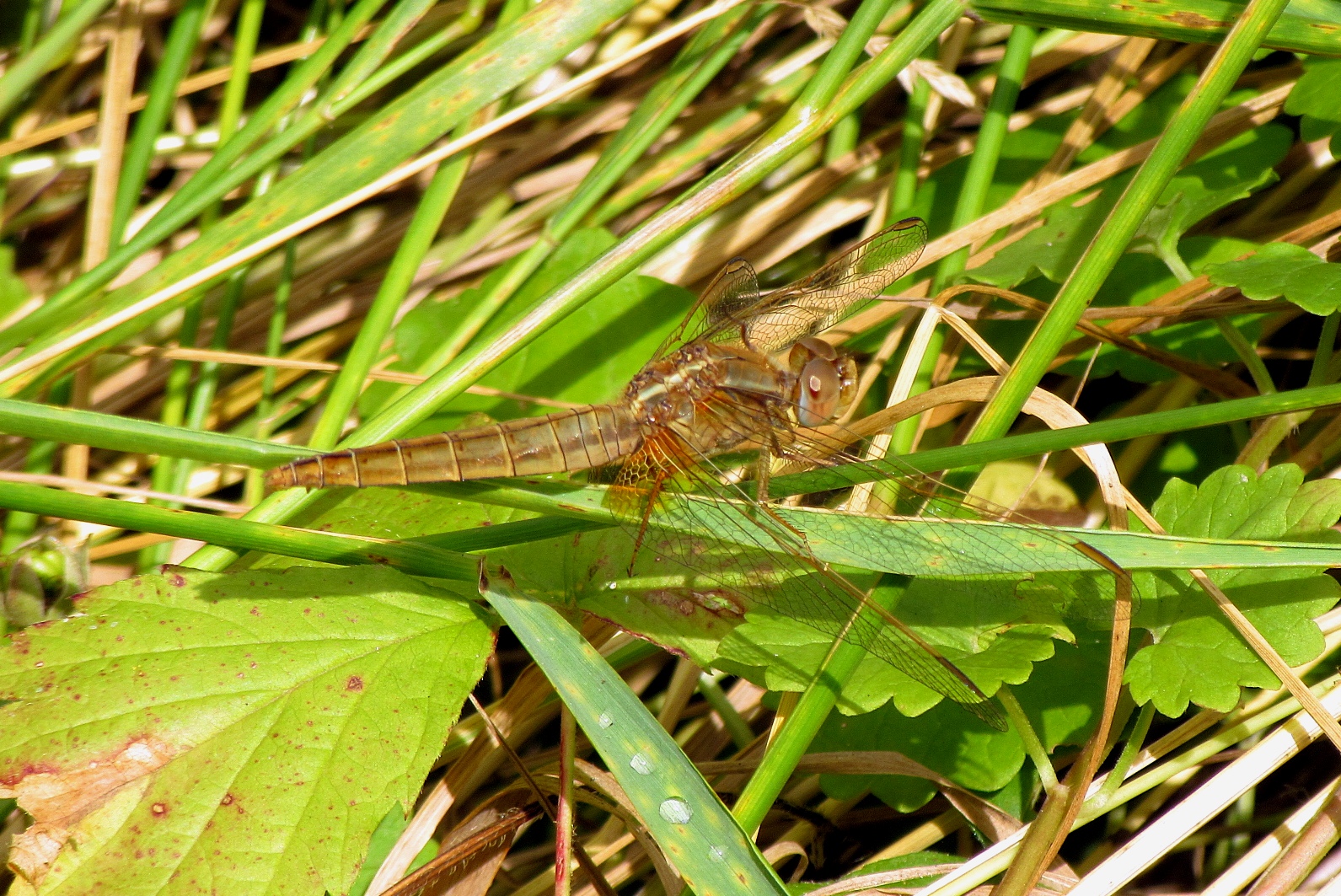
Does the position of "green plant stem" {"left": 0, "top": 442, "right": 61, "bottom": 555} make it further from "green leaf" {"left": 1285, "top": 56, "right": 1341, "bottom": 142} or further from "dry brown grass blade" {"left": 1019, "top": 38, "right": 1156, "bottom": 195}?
"green leaf" {"left": 1285, "top": 56, "right": 1341, "bottom": 142}

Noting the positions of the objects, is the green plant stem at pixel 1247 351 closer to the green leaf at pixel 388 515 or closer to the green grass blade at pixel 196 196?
the green leaf at pixel 388 515

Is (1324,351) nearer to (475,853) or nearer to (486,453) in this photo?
(486,453)

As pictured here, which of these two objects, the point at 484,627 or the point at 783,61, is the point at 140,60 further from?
the point at 484,627

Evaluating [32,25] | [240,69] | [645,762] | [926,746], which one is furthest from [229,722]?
[32,25]

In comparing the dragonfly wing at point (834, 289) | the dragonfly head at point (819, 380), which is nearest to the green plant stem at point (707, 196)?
the dragonfly wing at point (834, 289)

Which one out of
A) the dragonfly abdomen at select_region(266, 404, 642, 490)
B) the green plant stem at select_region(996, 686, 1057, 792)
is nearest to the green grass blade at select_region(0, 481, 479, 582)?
the dragonfly abdomen at select_region(266, 404, 642, 490)

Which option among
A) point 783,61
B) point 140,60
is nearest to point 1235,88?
point 783,61
